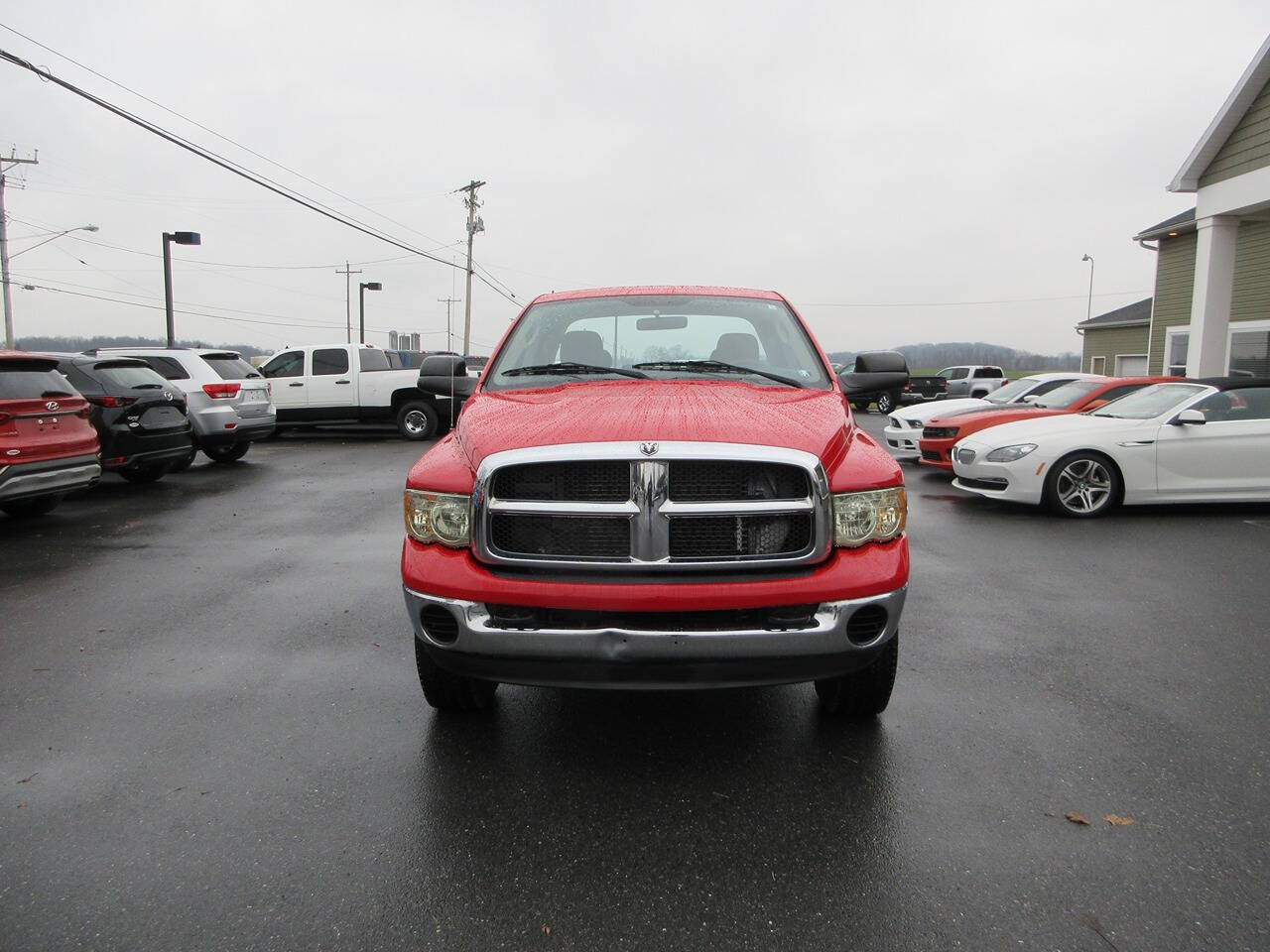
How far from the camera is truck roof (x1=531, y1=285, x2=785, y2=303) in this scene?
186 inches

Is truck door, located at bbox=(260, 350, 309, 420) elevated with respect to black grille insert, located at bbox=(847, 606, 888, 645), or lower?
Answer: elevated

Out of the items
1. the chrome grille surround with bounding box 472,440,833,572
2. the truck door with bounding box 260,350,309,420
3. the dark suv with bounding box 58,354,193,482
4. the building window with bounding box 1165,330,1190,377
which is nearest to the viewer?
the chrome grille surround with bounding box 472,440,833,572

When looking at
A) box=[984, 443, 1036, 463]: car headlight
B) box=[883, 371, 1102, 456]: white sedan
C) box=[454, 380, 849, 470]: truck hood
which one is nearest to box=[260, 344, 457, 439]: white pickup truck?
box=[883, 371, 1102, 456]: white sedan

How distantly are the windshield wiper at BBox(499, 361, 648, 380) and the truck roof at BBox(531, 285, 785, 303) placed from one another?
69cm

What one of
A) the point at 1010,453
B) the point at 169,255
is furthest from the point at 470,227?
A: the point at 1010,453

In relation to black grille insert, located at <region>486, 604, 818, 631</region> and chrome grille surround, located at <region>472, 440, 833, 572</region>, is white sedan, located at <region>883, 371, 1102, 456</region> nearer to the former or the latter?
chrome grille surround, located at <region>472, 440, 833, 572</region>

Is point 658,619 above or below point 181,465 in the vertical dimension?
above

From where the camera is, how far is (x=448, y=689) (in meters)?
3.45

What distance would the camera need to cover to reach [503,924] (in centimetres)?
228

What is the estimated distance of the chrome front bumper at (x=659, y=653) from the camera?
274 centimetres

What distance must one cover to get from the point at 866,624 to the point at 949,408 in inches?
428

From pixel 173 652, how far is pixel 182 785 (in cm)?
170

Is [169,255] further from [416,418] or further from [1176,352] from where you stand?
[1176,352]

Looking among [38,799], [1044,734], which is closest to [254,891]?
[38,799]
